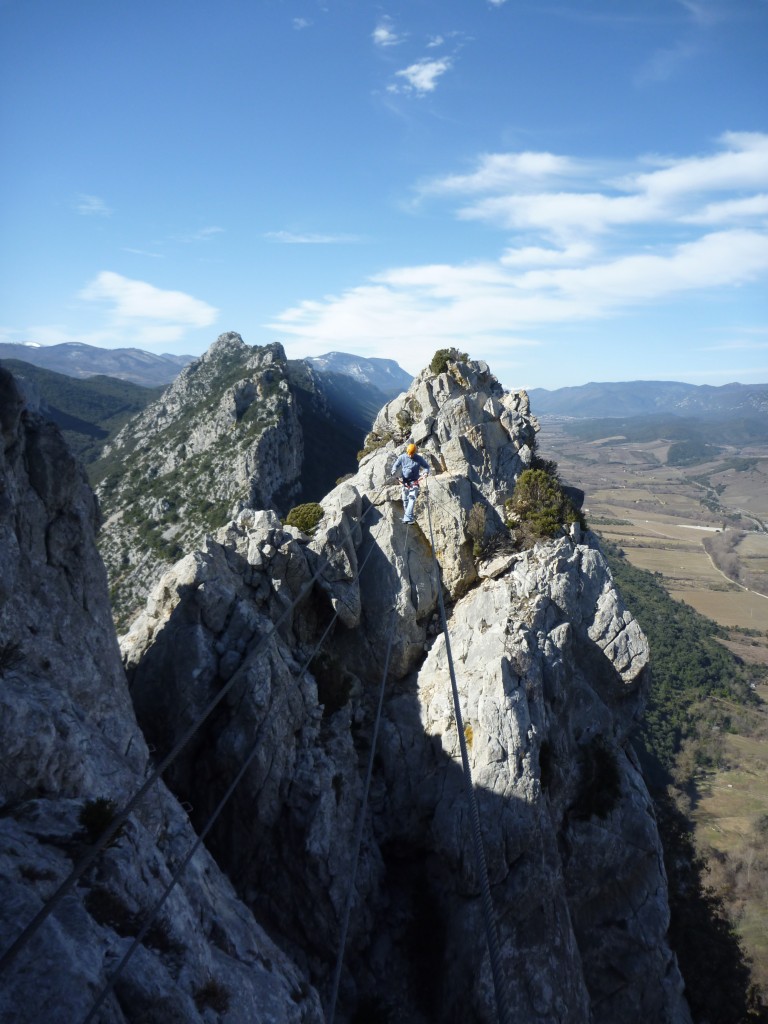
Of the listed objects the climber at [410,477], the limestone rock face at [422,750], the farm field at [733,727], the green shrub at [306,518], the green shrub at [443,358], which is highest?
the green shrub at [443,358]

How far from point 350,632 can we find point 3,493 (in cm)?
1620

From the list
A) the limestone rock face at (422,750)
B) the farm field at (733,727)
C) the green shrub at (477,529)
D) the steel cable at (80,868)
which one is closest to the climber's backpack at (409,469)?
the limestone rock face at (422,750)

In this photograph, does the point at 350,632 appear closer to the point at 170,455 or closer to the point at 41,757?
the point at 41,757

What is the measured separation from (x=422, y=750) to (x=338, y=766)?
3.85 meters

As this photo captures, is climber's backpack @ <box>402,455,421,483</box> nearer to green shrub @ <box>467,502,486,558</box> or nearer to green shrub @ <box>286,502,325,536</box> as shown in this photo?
green shrub @ <box>467,502,486,558</box>

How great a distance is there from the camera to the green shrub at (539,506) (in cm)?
2869

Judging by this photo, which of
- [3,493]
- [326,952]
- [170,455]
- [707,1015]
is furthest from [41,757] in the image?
[170,455]

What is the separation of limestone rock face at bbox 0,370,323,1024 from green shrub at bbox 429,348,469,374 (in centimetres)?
2921

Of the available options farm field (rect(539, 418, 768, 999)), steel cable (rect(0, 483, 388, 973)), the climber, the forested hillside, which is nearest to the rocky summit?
steel cable (rect(0, 483, 388, 973))

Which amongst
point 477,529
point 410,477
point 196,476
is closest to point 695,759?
point 477,529

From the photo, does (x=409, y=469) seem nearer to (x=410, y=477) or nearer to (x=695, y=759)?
(x=410, y=477)

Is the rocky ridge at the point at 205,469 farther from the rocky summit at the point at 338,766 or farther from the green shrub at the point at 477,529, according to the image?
the green shrub at the point at 477,529

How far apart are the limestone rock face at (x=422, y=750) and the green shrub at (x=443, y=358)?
1364 cm

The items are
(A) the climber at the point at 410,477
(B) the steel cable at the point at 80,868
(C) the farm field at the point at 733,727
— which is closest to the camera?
(B) the steel cable at the point at 80,868
